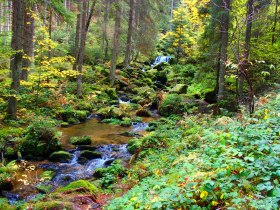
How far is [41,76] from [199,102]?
10.4 meters

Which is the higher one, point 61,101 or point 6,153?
point 61,101

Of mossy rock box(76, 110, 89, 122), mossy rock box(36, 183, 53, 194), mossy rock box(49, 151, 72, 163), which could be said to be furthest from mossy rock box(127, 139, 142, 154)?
mossy rock box(76, 110, 89, 122)

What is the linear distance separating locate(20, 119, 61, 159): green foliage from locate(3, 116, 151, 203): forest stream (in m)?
0.47

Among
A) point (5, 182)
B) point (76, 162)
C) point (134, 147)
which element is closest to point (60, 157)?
point (76, 162)

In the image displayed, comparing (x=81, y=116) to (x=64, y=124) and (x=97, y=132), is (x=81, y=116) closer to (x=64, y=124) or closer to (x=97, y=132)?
(x=64, y=124)

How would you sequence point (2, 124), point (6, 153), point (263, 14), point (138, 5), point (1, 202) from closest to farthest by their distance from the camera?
point (1, 202), point (6, 153), point (2, 124), point (263, 14), point (138, 5)

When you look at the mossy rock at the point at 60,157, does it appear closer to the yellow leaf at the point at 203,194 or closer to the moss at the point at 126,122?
the moss at the point at 126,122

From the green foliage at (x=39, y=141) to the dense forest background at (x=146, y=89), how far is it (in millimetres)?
36

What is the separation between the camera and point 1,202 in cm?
561

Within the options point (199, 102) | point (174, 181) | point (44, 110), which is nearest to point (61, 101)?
point (44, 110)

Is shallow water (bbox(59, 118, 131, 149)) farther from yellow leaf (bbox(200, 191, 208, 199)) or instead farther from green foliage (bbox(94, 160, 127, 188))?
yellow leaf (bbox(200, 191, 208, 199))

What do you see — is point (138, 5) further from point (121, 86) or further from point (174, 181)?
point (174, 181)

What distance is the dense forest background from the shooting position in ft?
18.0

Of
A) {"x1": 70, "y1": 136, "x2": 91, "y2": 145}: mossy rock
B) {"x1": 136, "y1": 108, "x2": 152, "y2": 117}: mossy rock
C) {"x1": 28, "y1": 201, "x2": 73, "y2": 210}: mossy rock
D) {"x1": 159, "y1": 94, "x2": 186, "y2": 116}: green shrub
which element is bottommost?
{"x1": 70, "y1": 136, "x2": 91, "y2": 145}: mossy rock
